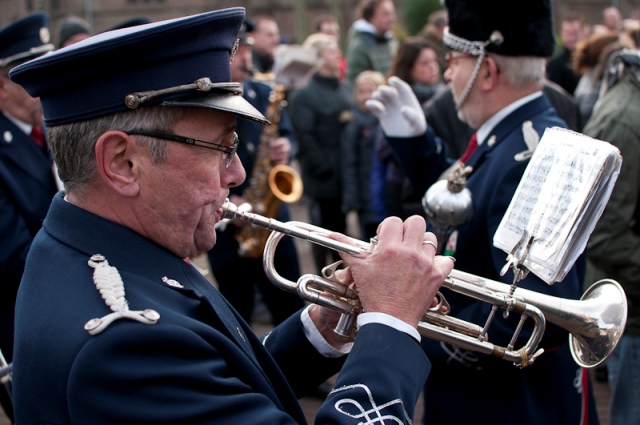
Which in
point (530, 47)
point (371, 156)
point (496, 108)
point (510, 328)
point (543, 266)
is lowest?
point (371, 156)

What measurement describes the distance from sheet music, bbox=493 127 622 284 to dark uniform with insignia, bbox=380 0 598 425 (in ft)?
1.26

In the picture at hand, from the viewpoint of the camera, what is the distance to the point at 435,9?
19031 mm

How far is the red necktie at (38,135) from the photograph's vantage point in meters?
4.09

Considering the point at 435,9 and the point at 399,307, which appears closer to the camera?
the point at 399,307

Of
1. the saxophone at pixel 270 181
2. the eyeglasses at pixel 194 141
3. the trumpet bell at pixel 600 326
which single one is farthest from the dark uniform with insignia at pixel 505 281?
the saxophone at pixel 270 181

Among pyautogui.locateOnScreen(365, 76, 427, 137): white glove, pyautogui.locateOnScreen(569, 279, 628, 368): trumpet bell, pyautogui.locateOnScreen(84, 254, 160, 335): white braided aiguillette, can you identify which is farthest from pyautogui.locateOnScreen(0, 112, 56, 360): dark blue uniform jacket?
pyautogui.locateOnScreen(569, 279, 628, 368): trumpet bell

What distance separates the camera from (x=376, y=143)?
598cm

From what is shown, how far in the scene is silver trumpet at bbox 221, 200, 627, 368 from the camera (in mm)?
2166

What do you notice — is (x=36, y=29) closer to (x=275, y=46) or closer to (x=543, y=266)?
(x=543, y=266)

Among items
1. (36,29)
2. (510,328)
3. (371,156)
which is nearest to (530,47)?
(510,328)

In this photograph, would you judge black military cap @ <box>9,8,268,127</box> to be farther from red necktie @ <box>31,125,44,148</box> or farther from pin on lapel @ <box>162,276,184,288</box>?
red necktie @ <box>31,125,44,148</box>

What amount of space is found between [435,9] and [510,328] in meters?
17.5

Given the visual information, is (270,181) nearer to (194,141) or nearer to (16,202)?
(16,202)

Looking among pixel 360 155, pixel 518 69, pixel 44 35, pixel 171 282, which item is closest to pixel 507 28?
pixel 518 69
